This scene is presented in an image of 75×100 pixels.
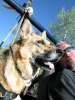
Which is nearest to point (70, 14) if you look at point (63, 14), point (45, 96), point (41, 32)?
point (63, 14)

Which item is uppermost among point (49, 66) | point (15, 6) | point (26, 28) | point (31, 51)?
point (15, 6)

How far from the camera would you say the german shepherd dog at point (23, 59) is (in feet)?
18.4

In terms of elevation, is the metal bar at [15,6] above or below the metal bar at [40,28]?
above

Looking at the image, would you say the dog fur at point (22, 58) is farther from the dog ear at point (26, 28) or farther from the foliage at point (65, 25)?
the foliage at point (65, 25)

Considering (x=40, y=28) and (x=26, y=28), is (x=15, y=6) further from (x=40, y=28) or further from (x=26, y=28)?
(x=40, y=28)

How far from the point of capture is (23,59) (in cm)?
586

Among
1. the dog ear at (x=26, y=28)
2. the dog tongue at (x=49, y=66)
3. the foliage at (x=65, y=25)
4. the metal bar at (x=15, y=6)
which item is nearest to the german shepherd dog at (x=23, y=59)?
the dog ear at (x=26, y=28)

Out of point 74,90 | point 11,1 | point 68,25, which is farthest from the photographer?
point 68,25

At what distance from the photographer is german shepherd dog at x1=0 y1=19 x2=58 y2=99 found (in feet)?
18.4

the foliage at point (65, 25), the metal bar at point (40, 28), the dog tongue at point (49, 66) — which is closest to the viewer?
the dog tongue at point (49, 66)

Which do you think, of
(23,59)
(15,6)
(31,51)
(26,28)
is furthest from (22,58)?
(15,6)

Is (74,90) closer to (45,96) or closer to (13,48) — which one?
(45,96)

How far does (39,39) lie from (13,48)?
1.35 ft

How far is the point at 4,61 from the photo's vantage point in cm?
566
